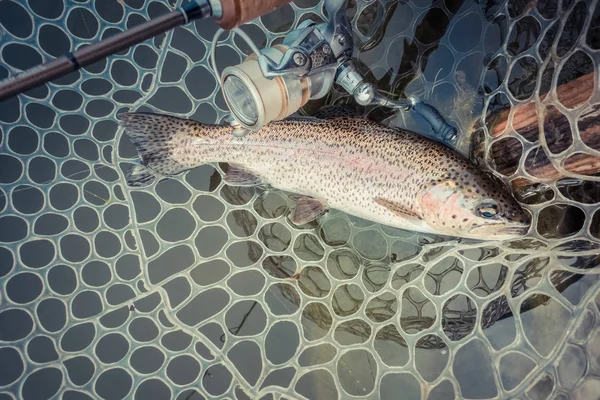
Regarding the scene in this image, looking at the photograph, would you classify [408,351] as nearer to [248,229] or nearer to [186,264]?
[248,229]

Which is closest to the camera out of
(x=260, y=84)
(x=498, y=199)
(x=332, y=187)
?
(x=260, y=84)

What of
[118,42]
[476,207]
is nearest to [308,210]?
[476,207]

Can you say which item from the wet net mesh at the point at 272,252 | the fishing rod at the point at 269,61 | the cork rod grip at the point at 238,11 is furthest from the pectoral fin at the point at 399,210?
the cork rod grip at the point at 238,11

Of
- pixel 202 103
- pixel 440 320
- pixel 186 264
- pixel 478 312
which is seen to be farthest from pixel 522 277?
pixel 202 103

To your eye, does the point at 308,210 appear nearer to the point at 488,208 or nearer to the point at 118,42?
the point at 488,208

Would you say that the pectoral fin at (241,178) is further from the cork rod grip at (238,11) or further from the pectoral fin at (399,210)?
the cork rod grip at (238,11)

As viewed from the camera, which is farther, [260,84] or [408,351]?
[408,351]
